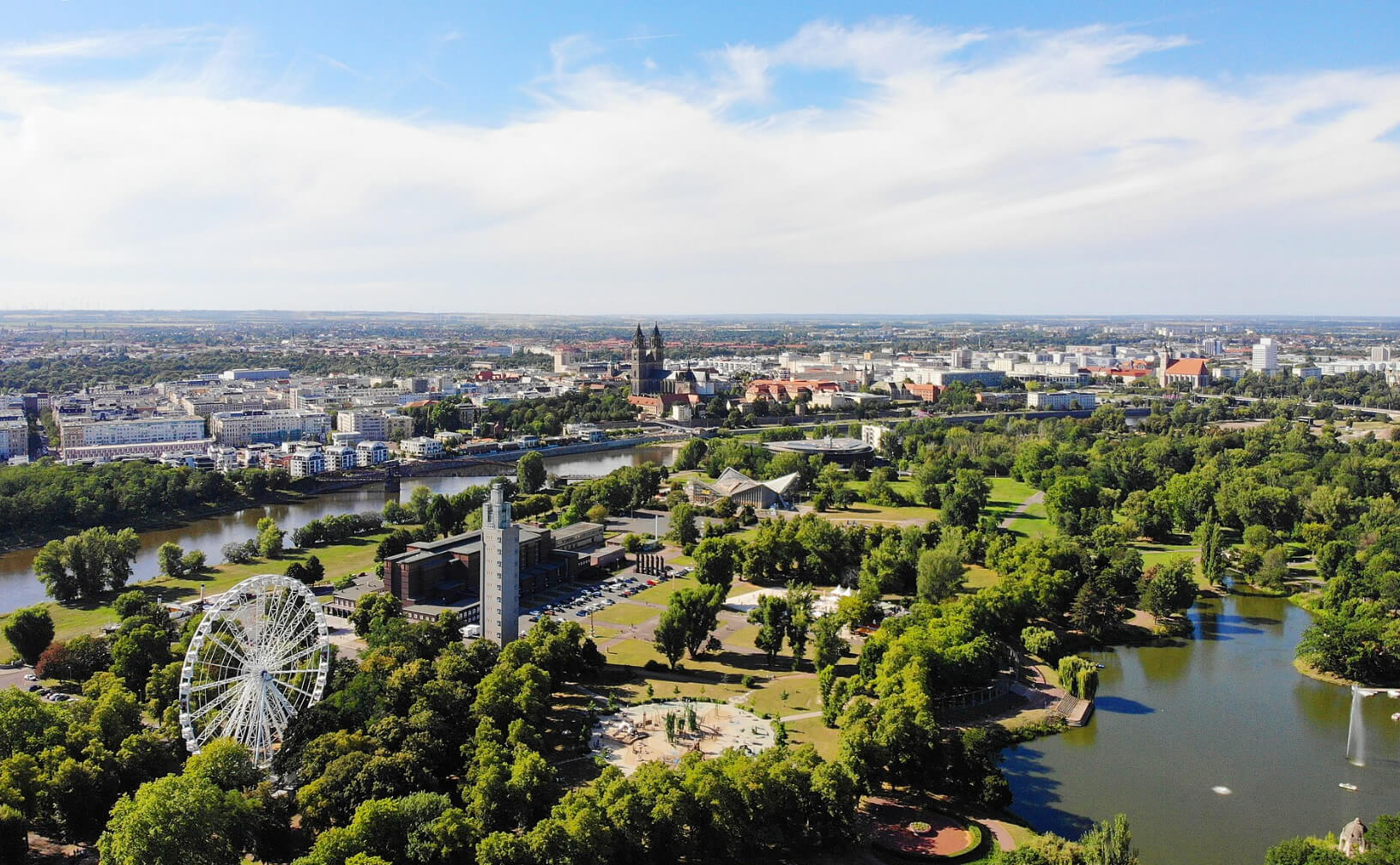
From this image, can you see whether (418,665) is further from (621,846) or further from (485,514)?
(621,846)

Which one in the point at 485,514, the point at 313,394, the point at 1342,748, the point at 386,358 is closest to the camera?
the point at 1342,748

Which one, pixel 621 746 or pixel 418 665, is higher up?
pixel 418 665

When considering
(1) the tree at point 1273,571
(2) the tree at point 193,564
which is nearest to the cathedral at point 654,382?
(2) the tree at point 193,564

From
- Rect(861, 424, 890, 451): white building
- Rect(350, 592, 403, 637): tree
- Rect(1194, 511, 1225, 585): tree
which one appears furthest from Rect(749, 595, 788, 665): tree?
Rect(861, 424, 890, 451): white building

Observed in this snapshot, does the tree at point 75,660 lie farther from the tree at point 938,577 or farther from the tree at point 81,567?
the tree at point 938,577

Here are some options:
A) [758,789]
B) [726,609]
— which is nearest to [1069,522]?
[726,609]

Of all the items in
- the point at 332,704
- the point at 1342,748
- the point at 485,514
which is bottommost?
the point at 1342,748

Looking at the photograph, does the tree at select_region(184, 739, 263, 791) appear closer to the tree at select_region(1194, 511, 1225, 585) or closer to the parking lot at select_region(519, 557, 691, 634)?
the parking lot at select_region(519, 557, 691, 634)
